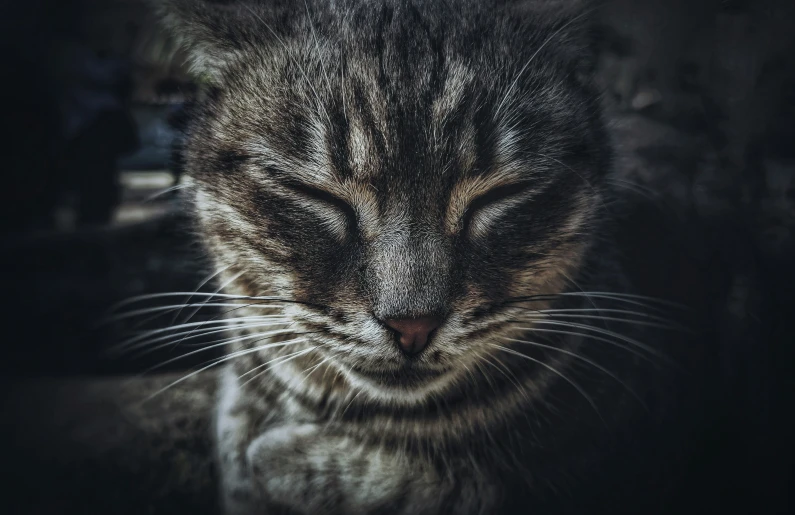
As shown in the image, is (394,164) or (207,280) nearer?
(394,164)

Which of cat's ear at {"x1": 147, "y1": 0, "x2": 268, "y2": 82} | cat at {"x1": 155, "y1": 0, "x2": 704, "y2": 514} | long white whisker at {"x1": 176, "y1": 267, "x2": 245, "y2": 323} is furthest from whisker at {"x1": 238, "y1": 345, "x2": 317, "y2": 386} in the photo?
cat's ear at {"x1": 147, "y1": 0, "x2": 268, "y2": 82}

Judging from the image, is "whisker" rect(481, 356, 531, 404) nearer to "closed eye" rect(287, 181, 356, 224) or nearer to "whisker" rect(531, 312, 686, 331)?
"whisker" rect(531, 312, 686, 331)

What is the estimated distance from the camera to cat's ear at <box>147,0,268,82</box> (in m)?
0.72

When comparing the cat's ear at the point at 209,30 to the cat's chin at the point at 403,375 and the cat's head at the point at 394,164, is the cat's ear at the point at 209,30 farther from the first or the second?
the cat's chin at the point at 403,375

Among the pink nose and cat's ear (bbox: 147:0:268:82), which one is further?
cat's ear (bbox: 147:0:268:82)

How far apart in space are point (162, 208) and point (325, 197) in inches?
9.2

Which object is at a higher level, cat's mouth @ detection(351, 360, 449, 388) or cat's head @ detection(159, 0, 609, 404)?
cat's head @ detection(159, 0, 609, 404)

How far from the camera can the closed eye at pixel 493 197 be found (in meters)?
0.69

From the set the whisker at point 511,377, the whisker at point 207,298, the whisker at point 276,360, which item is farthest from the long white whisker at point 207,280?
the whisker at point 511,377

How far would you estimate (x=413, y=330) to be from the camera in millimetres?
624

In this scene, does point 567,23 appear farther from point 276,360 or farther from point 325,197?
point 276,360

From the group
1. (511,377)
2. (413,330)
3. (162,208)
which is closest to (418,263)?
(413,330)

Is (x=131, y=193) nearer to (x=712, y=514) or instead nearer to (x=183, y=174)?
(x=183, y=174)

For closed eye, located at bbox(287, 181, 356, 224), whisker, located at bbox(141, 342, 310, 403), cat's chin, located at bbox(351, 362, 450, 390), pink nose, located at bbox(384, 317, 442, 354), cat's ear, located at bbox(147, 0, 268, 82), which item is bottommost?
whisker, located at bbox(141, 342, 310, 403)
